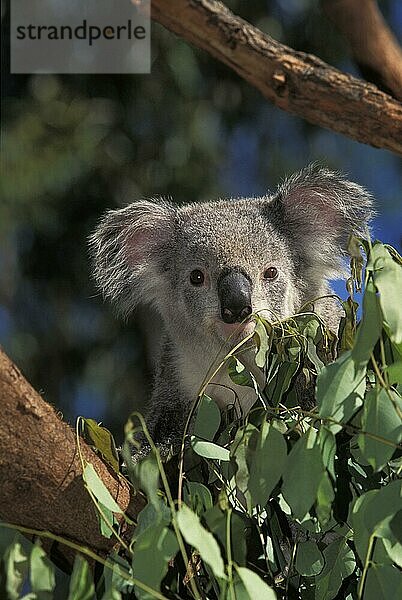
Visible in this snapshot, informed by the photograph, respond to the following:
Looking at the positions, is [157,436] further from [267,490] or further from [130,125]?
[130,125]

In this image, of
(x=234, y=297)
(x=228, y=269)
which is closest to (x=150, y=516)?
(x=234, y=297)

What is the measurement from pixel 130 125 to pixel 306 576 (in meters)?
2.96

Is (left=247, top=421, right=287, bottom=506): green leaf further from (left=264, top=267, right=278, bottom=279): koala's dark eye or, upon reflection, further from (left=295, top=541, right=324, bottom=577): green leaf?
(left=264, top=267, right=278, bottom=279): koala's dark eye

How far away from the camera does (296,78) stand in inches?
73.7

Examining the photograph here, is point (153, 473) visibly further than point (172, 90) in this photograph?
No

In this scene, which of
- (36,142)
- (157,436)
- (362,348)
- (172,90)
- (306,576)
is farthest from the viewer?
(172,90)

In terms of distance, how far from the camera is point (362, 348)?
0.84m

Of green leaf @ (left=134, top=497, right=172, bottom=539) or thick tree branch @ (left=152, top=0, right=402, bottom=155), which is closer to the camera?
green leaf @ (left=134, top=497, right=172, bottom=539)

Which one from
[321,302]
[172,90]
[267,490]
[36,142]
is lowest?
[267,490]

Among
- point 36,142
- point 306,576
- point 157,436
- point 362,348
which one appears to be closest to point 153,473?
point 362,348

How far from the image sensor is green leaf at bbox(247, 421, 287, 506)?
3.05ft

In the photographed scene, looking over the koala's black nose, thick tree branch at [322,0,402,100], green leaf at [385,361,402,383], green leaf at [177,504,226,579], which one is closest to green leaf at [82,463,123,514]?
green leaf at [177,504,226,579]

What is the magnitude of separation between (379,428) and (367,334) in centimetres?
10

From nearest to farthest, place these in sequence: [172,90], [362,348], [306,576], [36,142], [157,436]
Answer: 1. [362,348]
2. [306,576]
3. [157,436]
4. [36,142]
5. [172,90]
